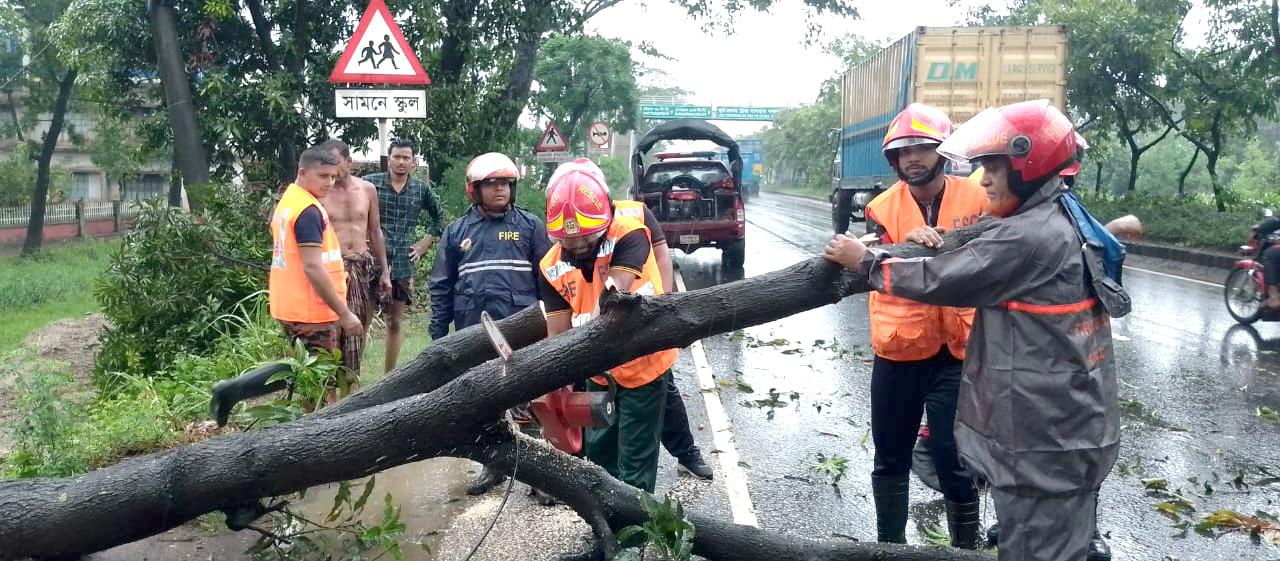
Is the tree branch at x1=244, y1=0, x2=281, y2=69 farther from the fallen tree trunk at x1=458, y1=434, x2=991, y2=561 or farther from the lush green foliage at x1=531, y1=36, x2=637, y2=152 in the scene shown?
the lush green foliage at x1=531, y1=36, x2=637, y2=152

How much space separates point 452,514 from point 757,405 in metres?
2.93

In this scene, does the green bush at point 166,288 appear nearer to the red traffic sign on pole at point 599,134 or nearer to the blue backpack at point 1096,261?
the blue backpack at point 1096,261

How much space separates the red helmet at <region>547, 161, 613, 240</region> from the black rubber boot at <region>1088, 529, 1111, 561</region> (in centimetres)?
227

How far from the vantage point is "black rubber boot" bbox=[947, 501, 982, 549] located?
4043 mm

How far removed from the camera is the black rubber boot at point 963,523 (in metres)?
4.04

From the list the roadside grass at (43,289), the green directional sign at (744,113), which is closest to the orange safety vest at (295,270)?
the roadside grass at (43,289)

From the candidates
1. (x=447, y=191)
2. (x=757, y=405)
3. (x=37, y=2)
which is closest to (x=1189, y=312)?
(x=757, y=405)

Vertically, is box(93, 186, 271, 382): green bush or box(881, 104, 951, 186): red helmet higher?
box(881, 104, 951, 186): red helmet

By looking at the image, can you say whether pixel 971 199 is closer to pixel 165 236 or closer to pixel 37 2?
pixel 165 236

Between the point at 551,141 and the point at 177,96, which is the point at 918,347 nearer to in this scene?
the point at 177,96

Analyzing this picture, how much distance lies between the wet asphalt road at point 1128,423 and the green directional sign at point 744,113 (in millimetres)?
64559

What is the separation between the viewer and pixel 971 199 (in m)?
3.97

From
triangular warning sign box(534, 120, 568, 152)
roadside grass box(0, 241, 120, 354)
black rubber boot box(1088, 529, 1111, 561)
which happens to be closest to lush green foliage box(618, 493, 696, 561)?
black rubber boot box(1088, 529, 1111, 561)

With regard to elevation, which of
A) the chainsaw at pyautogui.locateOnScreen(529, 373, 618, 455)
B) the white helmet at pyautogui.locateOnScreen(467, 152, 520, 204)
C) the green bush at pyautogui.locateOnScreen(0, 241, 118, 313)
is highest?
the white helmet at pyautogui.locateOnScreen(467, 152, 520, 204)
